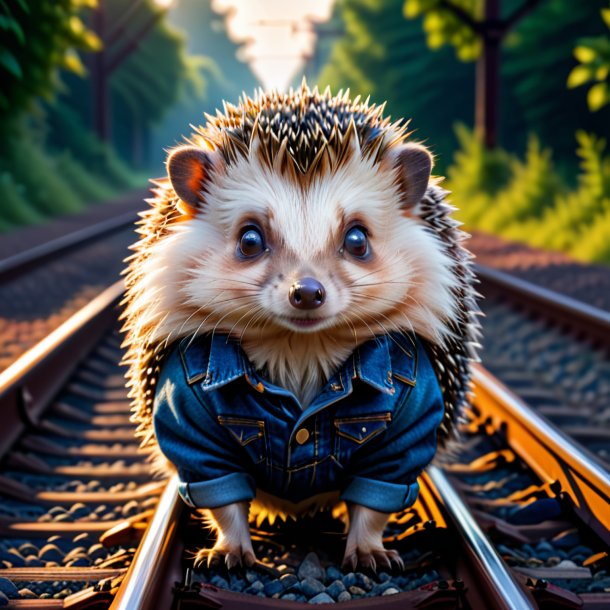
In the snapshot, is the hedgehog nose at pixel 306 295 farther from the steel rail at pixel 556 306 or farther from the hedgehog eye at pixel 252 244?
the steel rail at pixel 556 306

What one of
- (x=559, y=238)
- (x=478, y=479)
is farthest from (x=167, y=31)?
(x=478, y=479)

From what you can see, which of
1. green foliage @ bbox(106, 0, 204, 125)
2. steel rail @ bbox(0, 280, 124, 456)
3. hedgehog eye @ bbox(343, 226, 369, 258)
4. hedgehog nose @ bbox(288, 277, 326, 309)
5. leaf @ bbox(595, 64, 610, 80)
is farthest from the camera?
green foliage @ bbox(106, 0, 204, 125)

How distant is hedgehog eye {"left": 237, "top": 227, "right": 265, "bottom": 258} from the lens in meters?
2.60

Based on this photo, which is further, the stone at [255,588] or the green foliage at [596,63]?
the green foliage at [596,63]

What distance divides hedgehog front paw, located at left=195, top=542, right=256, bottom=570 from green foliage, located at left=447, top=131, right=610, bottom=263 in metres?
7.66

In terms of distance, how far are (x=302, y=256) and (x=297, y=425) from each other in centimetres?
50

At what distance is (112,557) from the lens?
2.94 meters

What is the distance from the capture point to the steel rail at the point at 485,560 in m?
2.42

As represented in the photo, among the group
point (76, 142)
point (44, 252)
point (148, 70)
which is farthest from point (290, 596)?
point (148, 70)

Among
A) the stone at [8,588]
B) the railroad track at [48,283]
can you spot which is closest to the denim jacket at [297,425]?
the stone at [8,588]

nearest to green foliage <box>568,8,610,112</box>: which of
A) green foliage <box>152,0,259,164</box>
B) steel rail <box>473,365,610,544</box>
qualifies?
steel rail <box>473,365,610,544</box>

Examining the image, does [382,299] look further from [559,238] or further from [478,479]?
[559,238]

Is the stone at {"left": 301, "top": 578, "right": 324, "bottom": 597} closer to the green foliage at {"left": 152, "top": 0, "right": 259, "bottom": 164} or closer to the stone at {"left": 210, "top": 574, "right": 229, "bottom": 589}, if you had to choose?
the stone at {"left": 210, "top": 574, "right": 229, "bottom": 589}

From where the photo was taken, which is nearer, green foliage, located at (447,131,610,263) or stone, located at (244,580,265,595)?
stone, located at (244,580,265,595)
